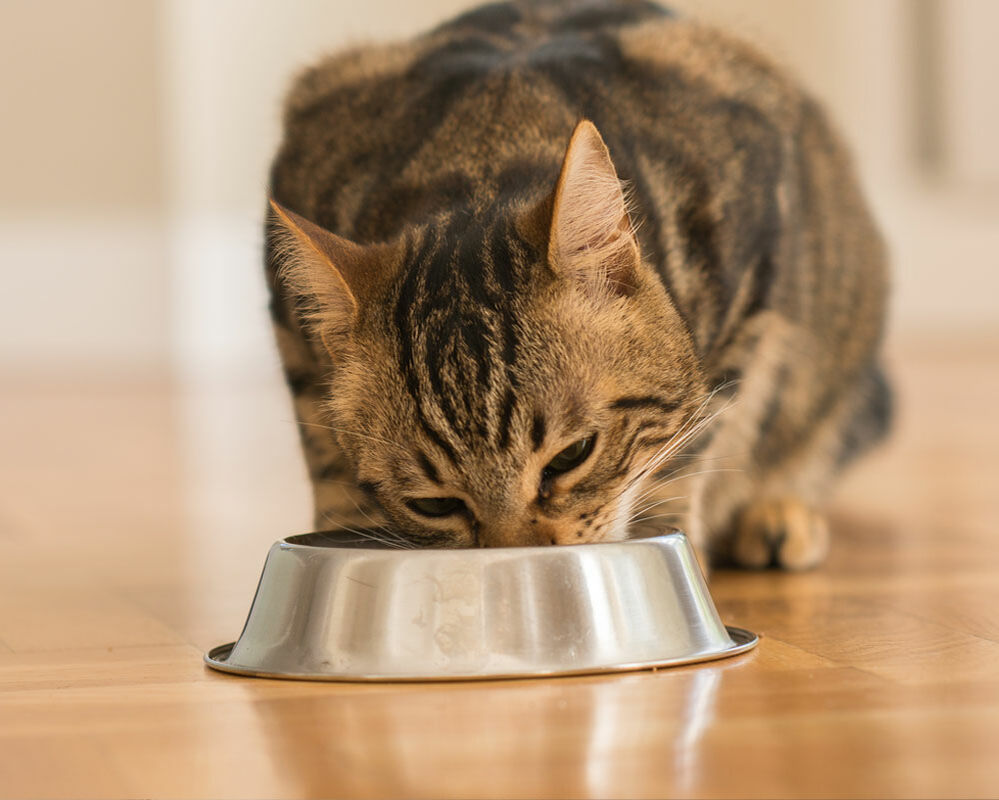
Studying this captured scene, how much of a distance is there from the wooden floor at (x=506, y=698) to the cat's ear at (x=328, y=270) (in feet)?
1.15

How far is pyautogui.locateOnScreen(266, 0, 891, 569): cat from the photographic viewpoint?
4.69 feet

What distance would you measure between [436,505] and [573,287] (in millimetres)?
254

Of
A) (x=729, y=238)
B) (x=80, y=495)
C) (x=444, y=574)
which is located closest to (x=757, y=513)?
(x=729, y=238)

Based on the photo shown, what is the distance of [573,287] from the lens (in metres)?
1.47

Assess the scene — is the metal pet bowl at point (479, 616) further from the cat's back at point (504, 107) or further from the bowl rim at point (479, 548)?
the cat's back at point (504, 107)

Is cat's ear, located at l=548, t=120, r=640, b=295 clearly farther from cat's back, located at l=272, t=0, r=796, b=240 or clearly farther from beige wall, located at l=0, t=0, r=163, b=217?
beige wall, located at l=0, t=0, r=163, b=217

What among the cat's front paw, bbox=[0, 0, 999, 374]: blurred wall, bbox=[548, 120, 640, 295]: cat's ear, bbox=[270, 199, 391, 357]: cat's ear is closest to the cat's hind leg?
the cat's front paw

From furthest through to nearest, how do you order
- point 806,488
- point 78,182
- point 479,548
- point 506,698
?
point 78,182
point 806,488
point 479,548
point 506,698

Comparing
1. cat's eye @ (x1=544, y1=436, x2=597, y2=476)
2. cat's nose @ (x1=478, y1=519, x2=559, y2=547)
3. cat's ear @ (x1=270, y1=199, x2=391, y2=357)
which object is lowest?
cat's nose @ (x1=478, y1=519, x2=559, y2=547)

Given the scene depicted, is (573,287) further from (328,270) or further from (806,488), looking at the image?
(806,488)

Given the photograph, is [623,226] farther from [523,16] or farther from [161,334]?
[161,334]

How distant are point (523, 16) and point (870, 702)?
1.23 meters

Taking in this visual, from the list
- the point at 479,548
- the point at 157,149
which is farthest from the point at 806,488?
the point at 157,149

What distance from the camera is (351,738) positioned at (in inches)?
43.0
